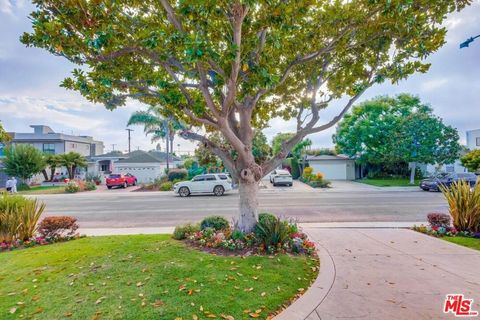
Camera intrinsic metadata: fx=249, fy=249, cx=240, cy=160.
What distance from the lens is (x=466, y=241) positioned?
261 inches

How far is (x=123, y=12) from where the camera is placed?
17.6 ft

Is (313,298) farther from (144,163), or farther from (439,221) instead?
(144,163)

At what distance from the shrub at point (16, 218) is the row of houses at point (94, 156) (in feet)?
80.0

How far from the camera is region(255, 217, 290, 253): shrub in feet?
18.6

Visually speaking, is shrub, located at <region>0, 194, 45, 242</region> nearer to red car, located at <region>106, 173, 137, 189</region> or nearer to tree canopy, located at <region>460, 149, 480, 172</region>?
red car, located at <region>106, 173, 137, 189</region>

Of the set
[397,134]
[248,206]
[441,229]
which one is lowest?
[441,229]

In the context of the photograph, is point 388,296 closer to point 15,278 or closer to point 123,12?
point 15,278

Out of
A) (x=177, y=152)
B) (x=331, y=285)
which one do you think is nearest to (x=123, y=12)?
(x=331, y=285)

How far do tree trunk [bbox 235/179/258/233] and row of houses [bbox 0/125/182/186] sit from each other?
27.4 meters

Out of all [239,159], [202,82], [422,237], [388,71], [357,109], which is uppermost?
[357,109]

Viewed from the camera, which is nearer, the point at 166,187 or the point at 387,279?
the point at 387,279

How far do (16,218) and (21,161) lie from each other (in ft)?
85.8

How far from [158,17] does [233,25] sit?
2.16 meters

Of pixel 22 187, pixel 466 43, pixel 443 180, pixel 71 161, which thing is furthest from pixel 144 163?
pixel 466 43
